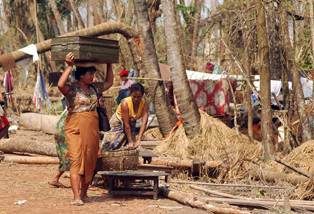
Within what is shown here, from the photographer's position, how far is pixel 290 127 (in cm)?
1100

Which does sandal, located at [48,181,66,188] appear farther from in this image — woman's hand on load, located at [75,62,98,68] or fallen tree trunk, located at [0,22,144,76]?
fallen tree trunk, located at [0,22,144,76]

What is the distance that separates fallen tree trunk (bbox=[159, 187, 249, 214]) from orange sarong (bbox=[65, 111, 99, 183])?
1.24 metres

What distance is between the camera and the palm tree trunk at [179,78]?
11.0 m

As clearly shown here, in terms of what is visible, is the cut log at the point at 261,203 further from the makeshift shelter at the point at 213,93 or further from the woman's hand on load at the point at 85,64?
the makeshift shelter at the point at 213,93

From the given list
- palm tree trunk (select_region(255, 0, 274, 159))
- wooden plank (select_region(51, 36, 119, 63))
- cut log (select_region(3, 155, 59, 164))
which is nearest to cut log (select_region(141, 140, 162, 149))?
cut log (select_region(3, 155, 59, 164))

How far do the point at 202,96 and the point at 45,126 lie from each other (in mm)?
5390

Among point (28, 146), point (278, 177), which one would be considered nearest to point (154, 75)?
point (28, 146)

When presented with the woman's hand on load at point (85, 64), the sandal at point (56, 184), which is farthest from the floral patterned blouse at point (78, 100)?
the sandal at point (56, 184)

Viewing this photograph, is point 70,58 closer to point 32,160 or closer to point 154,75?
point 32,160

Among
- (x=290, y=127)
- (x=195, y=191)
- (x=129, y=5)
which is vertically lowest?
(x=195, y=191)

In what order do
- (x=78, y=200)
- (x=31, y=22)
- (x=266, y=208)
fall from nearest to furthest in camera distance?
1. (x=78, y=200)
2. (x=266, y=208)
3. (x=31, y=22)

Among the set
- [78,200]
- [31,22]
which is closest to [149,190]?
[78,200]

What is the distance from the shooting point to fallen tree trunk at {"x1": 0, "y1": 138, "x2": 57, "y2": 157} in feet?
35.0

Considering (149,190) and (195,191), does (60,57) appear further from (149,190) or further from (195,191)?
(195,191)
